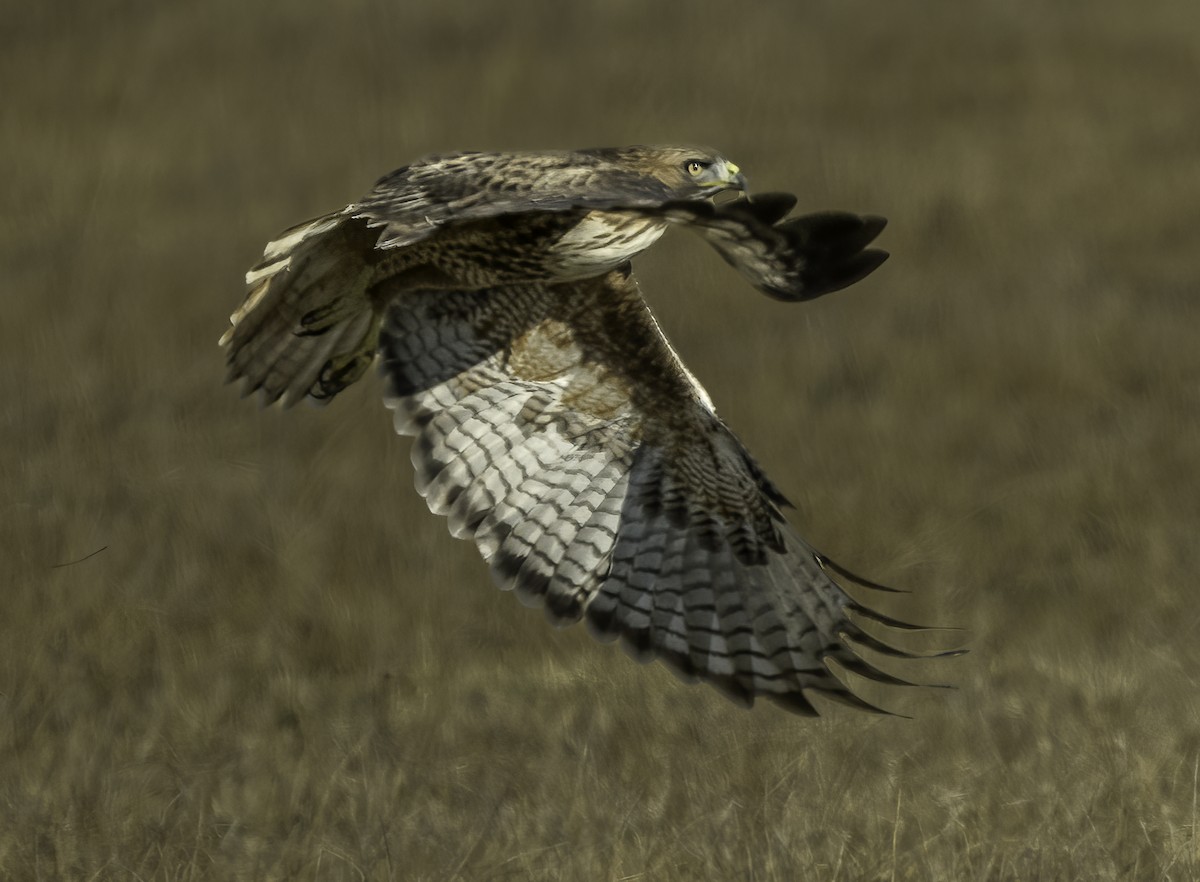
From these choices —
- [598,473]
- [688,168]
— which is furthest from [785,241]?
[598,473]

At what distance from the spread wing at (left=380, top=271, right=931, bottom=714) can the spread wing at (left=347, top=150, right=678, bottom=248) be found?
516mm

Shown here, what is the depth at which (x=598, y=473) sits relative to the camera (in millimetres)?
5273

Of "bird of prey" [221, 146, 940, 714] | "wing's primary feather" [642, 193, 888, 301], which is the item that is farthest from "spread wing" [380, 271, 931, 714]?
"wing's primary feather" [642, 193, 888, 301]

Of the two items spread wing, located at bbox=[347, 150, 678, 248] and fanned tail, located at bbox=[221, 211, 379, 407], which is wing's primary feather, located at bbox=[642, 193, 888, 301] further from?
fanned tail, located at bbox=[221, 211, 379, 407]

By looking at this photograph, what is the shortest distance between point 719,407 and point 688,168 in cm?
366

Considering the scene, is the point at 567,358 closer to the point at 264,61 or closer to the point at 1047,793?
the point at 1047,793

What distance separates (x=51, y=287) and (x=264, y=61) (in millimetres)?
4033

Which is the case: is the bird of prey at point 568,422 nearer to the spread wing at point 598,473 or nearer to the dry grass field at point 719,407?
the spread wing at point 598,473

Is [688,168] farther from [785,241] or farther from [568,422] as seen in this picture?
[785,241]

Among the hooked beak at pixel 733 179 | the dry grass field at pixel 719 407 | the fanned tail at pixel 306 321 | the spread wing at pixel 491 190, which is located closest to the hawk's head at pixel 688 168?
the hooked beak at pixel 733 179

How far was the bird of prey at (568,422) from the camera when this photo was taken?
493 cm

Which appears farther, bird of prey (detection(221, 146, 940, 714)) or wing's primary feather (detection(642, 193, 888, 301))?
bird of prey (detection(221, 146, 940, 714))

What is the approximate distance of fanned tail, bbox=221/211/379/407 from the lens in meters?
4.98

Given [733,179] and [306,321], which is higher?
[733,179]
